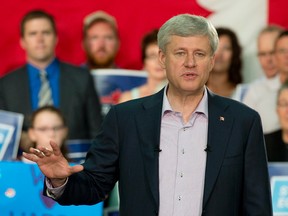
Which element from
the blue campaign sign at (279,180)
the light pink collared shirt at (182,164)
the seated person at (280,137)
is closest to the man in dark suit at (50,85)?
the seated person at (280,137)

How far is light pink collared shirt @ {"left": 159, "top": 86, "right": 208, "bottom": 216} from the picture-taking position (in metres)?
3.33

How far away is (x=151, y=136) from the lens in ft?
11.2

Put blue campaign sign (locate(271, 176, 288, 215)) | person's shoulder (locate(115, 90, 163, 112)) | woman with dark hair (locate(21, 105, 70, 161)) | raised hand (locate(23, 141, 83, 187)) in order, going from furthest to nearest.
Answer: woman with dark hair (locate(21, 105, 70, 161))
blue campaign sign (locate(271, 176, 288, 215))
person's shoulder (locate(115, 90, 163, 112))
raised hand (locate(23, 141, 83, 187))

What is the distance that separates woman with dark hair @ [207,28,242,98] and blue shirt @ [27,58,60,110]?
3.87 feet

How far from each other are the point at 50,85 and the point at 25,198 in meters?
1.60

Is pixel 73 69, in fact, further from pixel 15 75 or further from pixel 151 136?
pixel 151 136

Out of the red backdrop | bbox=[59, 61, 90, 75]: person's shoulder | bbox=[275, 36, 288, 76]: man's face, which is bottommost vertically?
bbox=[59, 61, 90, 75]: person's shoulder

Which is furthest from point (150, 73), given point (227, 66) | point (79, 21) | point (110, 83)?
point (79, 21)

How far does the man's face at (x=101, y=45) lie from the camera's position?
6.91m

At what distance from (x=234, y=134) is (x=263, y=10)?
A: 4347 mm

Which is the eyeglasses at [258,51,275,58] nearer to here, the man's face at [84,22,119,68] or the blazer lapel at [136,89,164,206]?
the man's face at [84,22,119,68]

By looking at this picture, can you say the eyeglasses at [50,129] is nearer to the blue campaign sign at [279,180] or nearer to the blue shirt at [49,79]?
the blue shirt at [49,79]

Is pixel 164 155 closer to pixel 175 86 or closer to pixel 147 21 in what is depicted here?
pixel 175 86

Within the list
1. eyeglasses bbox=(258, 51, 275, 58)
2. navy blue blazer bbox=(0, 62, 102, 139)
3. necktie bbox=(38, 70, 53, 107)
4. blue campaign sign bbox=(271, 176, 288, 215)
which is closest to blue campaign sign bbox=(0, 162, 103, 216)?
blue campaign sign bbox=(271, 176, 288, 215)
